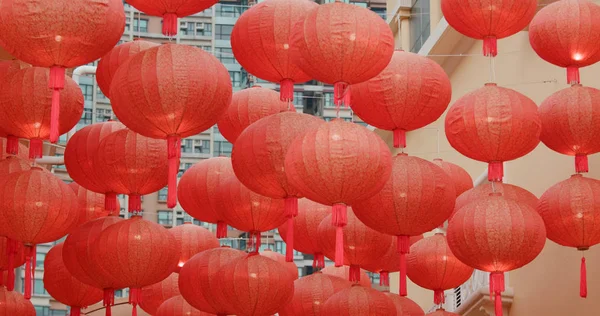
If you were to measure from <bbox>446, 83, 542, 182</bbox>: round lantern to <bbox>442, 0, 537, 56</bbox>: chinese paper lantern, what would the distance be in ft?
1.14

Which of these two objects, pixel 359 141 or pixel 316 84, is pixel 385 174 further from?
pixel 316 84

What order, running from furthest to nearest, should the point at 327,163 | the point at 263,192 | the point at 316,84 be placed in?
the point at 316,84 < the point at 263,192 < the point at 327,163

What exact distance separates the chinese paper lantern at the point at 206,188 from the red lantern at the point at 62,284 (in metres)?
0.97

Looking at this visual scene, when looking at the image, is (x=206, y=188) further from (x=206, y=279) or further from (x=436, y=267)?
(x=436, y=267)

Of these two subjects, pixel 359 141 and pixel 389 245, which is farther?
pixel 389 245

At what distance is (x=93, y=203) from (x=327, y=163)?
10.1 ft

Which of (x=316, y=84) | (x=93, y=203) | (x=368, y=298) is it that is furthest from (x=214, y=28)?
(x=368, y=298)

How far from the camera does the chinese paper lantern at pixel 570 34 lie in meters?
7.64

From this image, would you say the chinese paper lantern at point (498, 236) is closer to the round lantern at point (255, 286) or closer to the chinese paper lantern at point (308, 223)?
the round lantern at point (255, 286)

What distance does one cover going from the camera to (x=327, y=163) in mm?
6664

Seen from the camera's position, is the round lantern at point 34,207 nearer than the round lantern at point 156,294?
Yes

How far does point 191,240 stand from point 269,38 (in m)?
2.50

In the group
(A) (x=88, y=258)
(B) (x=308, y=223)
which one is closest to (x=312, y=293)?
(B) (x=308, y=223)

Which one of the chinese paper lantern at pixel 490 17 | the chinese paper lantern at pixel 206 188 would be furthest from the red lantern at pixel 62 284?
the chinese paper lantern at pixel 490 17
